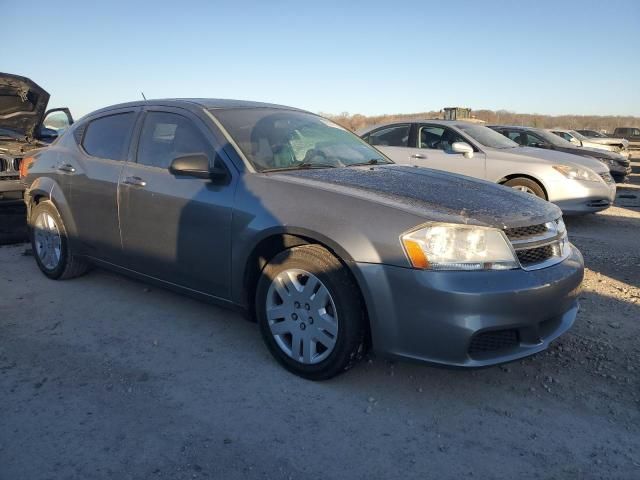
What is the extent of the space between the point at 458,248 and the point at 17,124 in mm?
7318

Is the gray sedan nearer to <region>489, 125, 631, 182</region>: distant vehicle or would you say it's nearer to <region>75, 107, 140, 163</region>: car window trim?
<region>75, 107, 140, 163</region>: car window trim

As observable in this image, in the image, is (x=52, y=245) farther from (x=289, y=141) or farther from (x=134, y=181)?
(x=289, y=141)

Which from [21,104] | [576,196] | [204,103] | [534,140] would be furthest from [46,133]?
[534,140]

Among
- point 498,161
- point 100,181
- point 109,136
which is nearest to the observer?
point 100,181

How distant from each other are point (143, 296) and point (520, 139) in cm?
914

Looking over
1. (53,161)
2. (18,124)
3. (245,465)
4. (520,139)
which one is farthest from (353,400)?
(520,139)

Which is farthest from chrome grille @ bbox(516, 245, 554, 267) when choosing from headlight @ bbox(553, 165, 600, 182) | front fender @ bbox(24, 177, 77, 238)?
headlight @ bbox(553, 165, 600, 182)

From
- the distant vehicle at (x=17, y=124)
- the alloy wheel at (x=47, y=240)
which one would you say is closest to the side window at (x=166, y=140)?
the alloy wheel at (x=47, y=240)

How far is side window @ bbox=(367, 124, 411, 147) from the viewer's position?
343 inches

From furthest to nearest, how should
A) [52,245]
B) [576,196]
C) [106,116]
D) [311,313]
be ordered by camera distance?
[576,196], [52,245], [106,116], [311,313]

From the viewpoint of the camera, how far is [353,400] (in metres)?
2.94

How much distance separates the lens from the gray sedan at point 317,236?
270 centimetres

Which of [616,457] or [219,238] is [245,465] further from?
[616,457]

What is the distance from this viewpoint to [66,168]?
4.66 m
